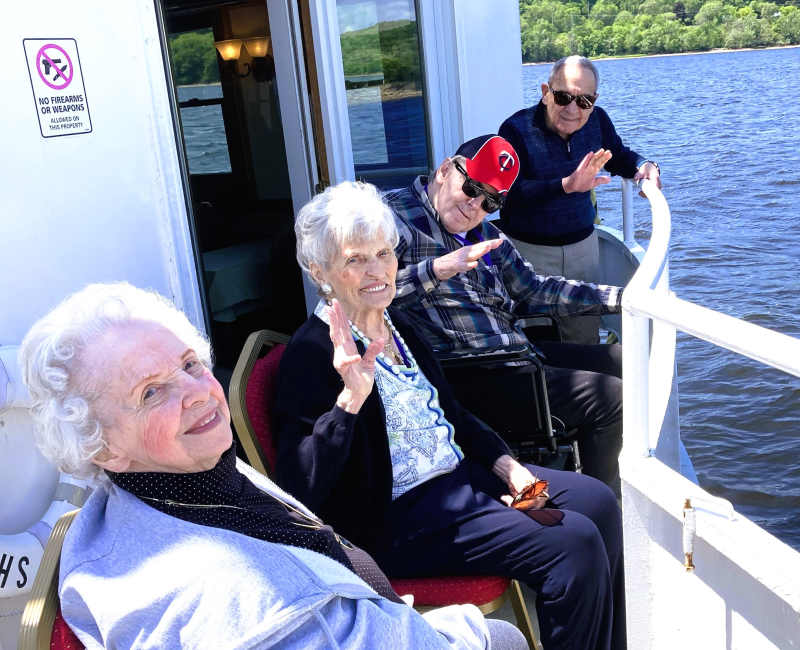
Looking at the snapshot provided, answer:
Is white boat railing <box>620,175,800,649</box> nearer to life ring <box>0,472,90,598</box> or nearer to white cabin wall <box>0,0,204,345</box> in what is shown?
life ring <box>0,472,90,598</box>

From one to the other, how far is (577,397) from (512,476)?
0.69 metres

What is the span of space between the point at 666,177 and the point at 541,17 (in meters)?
29.8

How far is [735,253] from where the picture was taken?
12984mm

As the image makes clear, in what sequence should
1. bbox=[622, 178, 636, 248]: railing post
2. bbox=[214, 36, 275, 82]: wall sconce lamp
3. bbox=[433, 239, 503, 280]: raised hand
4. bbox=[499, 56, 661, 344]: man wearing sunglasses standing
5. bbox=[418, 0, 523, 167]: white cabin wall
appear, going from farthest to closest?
bbox=[214, 36, 275, 82]: wall sconce lamp → bbox=[418, 0, 523, 167]: white cabin wall → bbox=[622, 178, 636, 248]: railing post → bbox=[499, 56, 661, 344]: man wearing sunglasses standing → bbox=[433, 239, 503, 280]: raised hand

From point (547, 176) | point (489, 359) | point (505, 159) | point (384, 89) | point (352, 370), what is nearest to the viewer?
point (352, 370)

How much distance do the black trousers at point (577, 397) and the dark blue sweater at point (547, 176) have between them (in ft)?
2.33

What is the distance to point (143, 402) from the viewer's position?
59.3 inches

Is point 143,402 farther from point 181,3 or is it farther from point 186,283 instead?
point 181,3

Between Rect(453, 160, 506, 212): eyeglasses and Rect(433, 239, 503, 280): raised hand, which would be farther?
Rect(453, 160, 506, 212): eyeglasses

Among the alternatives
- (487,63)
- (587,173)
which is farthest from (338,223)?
(487,63)

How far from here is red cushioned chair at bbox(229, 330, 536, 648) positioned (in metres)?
2.14

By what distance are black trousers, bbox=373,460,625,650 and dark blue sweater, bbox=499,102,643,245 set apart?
175cm

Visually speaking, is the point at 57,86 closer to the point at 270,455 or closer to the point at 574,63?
the point at 270,455

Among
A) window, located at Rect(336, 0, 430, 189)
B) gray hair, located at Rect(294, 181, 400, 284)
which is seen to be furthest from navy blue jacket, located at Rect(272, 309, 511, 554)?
window, located at Rect(336, 0, 430, 189)
